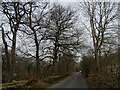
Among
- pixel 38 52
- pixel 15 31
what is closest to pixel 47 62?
pixel 38 52

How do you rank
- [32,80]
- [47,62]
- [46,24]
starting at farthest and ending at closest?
[47,62], [46,24], [32,80]

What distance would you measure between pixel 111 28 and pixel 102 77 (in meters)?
19.8

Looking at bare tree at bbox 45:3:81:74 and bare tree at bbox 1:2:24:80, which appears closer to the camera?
bare tree at bbox 1:2:24:80

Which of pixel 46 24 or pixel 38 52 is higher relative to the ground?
pixel 46 24

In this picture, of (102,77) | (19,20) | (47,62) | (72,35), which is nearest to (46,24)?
(19,20)

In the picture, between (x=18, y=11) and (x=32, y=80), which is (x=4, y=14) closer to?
(x=18, y=11)

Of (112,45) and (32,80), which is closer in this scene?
(32,80)

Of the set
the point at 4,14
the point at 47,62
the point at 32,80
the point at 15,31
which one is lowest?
the point at 32,80

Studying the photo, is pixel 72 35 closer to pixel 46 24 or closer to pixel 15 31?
pixel 46 24

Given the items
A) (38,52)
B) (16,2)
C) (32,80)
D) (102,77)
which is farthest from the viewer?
(38,52)

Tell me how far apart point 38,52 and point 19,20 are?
763 cm

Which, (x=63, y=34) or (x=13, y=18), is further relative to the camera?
(x=63, y=34)

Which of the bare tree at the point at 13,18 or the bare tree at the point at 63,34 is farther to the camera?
the bare tree at the point at 63,34

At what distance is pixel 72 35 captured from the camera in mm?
40281
